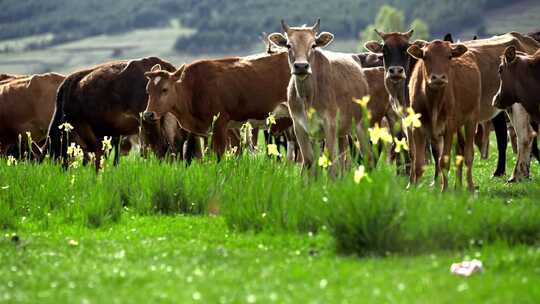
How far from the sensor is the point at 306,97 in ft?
50.3

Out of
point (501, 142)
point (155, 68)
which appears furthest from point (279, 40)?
point (501, 142)

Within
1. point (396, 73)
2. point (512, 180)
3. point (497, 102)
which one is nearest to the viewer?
point (396, 73)

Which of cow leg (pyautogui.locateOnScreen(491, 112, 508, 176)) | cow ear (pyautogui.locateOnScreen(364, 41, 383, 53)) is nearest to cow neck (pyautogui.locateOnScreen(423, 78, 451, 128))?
cow ear (pyautogui.locateOnScreen(364, 41, 383, 53))

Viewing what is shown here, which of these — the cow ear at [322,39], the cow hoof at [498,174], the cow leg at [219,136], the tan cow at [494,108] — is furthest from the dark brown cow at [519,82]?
the cow leg at [219,136]

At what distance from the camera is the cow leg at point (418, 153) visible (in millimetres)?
14930

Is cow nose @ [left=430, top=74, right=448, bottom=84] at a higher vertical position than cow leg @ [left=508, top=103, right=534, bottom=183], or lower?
higher

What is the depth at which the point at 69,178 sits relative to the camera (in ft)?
47.9

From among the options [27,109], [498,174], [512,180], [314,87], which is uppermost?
[314,87]

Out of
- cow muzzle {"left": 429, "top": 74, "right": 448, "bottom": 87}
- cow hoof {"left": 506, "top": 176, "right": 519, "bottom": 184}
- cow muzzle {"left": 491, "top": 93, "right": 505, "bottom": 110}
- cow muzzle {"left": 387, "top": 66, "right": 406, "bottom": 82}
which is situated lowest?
cow hoof {"left": 506, "top": 176, "right": 519, "bottom": 184}

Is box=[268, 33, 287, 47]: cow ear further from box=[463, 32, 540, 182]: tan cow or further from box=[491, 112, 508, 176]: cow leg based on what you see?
box=[491, 112, 508, 176]: cow leg

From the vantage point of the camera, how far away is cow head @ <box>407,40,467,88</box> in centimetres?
1462

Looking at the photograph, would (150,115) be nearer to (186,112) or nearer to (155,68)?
(186,112)

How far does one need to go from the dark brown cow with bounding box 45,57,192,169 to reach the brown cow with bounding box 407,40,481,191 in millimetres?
6423

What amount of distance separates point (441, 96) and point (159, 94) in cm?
568
